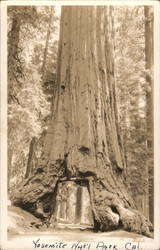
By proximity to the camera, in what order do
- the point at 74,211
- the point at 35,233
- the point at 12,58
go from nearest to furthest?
the point at 35,233
the point at 12,58
the point at 74,211

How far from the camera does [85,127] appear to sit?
319 cm

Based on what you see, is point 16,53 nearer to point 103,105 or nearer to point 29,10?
point 29,10

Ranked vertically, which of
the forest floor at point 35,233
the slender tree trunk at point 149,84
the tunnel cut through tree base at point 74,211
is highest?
the slender tree trunk at point 149,84

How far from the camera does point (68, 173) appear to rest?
10.3ft

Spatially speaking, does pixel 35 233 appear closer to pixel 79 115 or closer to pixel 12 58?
pixel 79 115

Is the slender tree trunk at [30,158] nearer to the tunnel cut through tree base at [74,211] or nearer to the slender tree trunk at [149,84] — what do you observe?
the tunnel cut through tree base at [74,211]

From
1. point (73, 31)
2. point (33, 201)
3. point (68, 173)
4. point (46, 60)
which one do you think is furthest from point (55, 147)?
point (73, 31)

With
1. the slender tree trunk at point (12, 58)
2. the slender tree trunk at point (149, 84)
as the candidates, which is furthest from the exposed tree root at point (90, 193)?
the slender tree trunk at point (12, 58)

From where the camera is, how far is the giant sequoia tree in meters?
3.14

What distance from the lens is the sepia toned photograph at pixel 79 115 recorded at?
124 inches

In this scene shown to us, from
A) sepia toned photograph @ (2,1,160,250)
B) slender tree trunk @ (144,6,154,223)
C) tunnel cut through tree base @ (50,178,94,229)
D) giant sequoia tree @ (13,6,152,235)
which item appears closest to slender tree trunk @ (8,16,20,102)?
sepia toned photograph @ (2,1,160,250)

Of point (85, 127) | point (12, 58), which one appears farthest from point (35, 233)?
point (12, 58)

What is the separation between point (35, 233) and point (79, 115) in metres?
0.91

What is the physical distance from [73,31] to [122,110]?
69cm
